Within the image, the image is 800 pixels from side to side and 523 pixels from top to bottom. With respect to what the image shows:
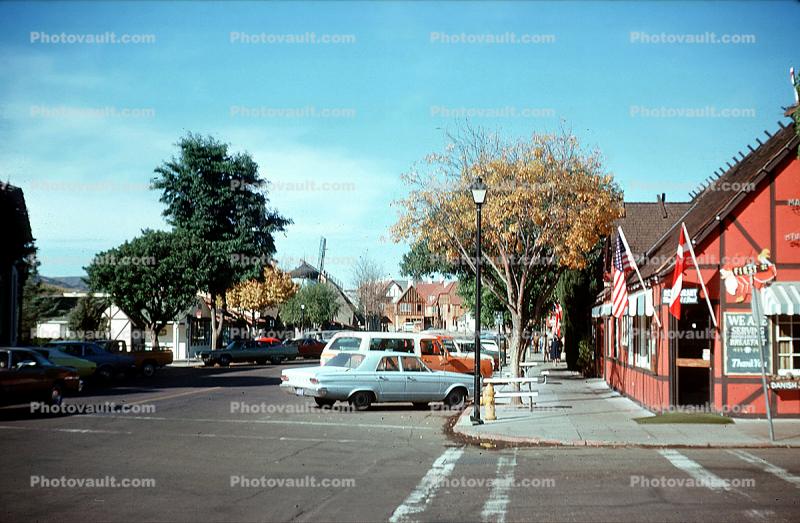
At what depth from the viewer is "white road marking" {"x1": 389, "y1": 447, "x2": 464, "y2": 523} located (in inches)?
375

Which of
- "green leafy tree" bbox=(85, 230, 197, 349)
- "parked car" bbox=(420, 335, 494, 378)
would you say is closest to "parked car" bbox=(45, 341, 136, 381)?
"green leafy tree" bbox=(85, 230, 197, 349)

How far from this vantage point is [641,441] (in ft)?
50.8

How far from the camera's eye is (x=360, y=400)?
21641 mm

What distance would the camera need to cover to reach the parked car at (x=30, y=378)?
19203mm

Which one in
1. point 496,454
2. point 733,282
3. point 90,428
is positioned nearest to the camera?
point 496,454

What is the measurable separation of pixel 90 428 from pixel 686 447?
463 inches

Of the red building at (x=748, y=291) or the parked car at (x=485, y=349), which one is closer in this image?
the red building at (x=748, y=291)

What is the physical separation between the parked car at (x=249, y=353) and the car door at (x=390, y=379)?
88.1ft

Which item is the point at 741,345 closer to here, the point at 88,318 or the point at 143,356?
the point at 143,356

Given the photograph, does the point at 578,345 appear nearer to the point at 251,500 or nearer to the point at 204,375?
the point at 204,375

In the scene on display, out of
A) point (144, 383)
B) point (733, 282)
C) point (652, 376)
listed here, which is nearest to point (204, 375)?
point (144, 383)

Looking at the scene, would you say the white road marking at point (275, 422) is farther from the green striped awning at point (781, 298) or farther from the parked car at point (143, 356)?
the parked car at point (143, 356)
